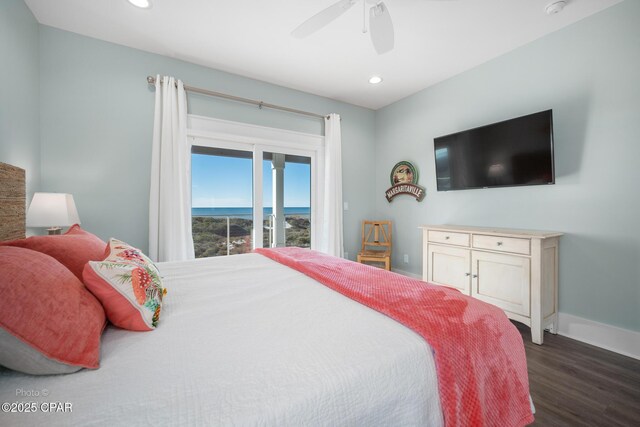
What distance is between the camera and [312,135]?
3.77 meters

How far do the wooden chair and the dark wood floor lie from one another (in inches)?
74.7

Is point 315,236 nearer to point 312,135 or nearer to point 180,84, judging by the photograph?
point 312,135

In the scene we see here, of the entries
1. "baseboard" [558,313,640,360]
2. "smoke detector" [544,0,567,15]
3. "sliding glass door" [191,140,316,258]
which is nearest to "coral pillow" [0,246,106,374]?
"sliding glass door" [191,140,316,258]

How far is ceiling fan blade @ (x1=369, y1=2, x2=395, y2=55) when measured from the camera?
1.72 meters

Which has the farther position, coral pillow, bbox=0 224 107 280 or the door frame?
the door frame

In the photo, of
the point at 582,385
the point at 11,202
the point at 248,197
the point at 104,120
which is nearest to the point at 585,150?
the point at 582,385

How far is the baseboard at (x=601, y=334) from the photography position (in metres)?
2.02

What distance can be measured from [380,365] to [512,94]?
10.3 feet

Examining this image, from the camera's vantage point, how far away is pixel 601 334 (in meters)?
2.17

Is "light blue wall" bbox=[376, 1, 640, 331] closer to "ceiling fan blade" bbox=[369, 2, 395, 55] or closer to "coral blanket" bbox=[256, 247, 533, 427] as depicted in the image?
"ceiling fan blade" bbox=[369, 2, 395, 55]

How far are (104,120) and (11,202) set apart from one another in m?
1.31

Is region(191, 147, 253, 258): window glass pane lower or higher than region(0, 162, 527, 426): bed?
higher

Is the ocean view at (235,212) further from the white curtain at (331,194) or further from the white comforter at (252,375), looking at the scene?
the white comforter at (252,375)

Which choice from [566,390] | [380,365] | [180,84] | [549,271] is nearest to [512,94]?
[549,271]
